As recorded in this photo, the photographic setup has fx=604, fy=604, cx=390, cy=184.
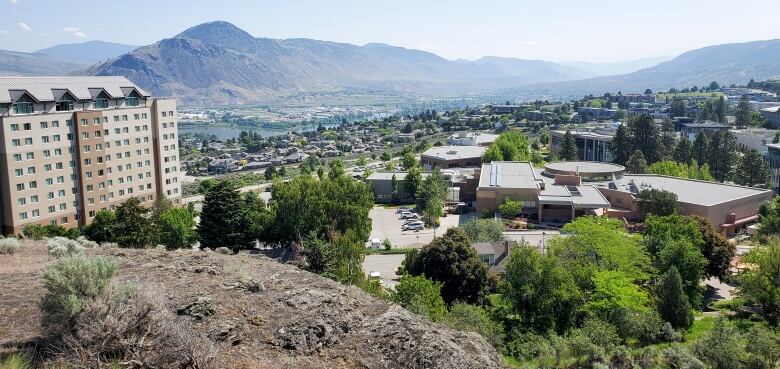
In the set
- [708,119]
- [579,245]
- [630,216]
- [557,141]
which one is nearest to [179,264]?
[579,245]

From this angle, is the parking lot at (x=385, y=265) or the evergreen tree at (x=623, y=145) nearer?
the parking lot at (x=385, y=265)

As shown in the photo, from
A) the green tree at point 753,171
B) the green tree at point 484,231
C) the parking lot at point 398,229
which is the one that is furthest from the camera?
the green tree at point 753,171

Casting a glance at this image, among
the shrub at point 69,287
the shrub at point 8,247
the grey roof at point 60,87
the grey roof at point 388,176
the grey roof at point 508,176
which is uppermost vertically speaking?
the grey roof at point 60,87

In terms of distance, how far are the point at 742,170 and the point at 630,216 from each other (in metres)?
11.2

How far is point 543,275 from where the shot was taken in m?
17.5

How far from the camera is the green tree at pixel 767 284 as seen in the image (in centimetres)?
1827

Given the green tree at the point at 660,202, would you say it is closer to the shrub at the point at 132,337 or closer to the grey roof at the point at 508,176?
the grey roof at the point at 508,176

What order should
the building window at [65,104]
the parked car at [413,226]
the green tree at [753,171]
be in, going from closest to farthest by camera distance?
the building window at [65,104] → the parked car at [413,226] → the green tree at [753,171]

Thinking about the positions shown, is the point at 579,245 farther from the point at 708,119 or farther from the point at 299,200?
the point at 708,119

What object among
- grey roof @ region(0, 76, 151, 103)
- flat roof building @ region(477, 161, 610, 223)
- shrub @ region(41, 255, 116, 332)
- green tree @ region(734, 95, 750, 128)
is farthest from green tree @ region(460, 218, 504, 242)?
green tree @ region(734, 95, 750, 128)

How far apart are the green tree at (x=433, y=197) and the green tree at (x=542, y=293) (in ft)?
51.6

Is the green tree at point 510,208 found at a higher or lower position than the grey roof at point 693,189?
lower

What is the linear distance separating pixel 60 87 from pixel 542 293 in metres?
23.9

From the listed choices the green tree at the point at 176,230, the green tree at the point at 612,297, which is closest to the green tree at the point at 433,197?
the green tree at the point at 176,230
